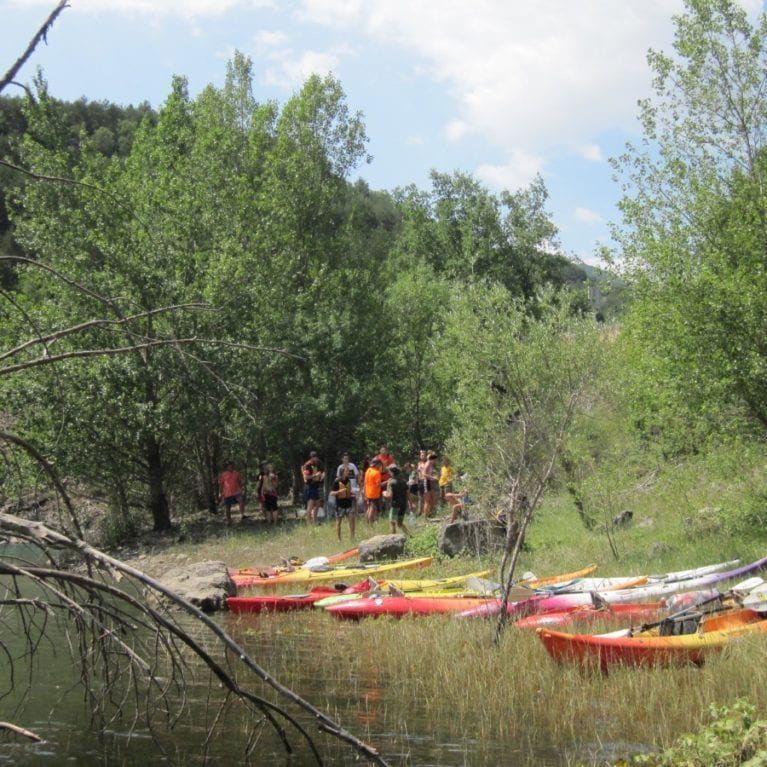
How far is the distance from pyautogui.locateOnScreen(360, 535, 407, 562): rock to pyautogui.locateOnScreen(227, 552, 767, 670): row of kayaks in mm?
715

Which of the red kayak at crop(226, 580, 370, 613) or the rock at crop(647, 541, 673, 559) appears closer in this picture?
the red kayak at crop(226, 580, 370, 613)

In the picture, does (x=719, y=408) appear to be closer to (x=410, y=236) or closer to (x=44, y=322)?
(x=44, y=322)

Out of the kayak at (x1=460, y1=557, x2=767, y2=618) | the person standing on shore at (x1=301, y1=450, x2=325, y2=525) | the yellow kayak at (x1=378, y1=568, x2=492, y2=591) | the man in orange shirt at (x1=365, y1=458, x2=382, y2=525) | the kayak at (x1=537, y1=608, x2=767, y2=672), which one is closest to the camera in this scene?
the kayak at (x1=537, y1=608, x2=767, y2=672)

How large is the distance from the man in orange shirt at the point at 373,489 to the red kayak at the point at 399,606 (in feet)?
24.4

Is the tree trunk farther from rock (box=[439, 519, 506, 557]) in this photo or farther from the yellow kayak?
the yellow kayak

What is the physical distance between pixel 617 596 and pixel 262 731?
653cm

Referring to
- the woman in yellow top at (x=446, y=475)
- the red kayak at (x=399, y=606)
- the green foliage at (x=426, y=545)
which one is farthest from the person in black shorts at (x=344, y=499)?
the red kayak at (x=399, y=606)

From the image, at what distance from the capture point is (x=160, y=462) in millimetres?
24766

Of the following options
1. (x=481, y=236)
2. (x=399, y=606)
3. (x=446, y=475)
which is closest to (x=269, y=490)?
A: (x=446, y=475)

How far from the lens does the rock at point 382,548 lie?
1742cm

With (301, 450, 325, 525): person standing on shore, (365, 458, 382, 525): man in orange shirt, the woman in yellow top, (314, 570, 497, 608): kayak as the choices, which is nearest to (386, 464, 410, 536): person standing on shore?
(365, 458, 382, 525): man in orange shirt

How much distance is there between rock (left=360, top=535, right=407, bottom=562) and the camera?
1742 centimetres

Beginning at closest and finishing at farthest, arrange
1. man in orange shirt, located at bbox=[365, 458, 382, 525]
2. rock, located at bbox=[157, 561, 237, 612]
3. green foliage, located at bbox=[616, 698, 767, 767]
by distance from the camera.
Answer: green foliage, located at bbox=[616, 698, 767, 767], rock, located at bbox=[157, 561, 237, 612], man in orange shirt, located at bbox=[365, 458, 382, 525]

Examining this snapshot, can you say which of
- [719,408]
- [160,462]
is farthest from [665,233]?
[160,462]
